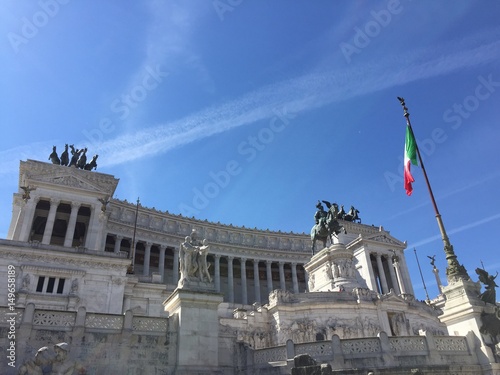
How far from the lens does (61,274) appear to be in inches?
1389

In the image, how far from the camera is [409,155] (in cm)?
2388

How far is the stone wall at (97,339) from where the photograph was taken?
14672mm

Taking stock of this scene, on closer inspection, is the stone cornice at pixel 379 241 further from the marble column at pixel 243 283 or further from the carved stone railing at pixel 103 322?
the carved stone railing at pixel 103 322

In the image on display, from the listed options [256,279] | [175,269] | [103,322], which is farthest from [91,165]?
[103,322]

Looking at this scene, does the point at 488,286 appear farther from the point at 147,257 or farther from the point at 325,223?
the point at 147,257

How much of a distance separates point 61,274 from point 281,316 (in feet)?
66.5

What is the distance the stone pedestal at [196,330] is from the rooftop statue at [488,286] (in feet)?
38.6

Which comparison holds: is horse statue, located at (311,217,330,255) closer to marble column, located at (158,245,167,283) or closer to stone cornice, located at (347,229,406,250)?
stone cornice, located at (347,229,406,250)

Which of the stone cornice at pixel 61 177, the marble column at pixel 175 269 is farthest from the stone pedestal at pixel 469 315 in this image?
the marble column at pixel 175 269

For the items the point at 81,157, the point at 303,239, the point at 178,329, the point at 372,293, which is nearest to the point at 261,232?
the point at 303,239

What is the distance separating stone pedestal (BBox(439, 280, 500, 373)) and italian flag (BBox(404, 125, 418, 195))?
8.30 metres

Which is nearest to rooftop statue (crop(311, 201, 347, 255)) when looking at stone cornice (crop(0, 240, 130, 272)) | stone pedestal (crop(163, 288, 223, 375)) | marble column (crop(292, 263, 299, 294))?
stone cornice (crop(0, 240, 130, 272))

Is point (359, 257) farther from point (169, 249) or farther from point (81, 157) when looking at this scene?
point (81, 157)

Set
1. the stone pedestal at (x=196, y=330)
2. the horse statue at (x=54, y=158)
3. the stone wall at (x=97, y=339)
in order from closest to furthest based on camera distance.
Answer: the stone wall at (x=97, y=339), the stone pedestal at (x=196, y=330), the horse statue at (x=54, y=158)
